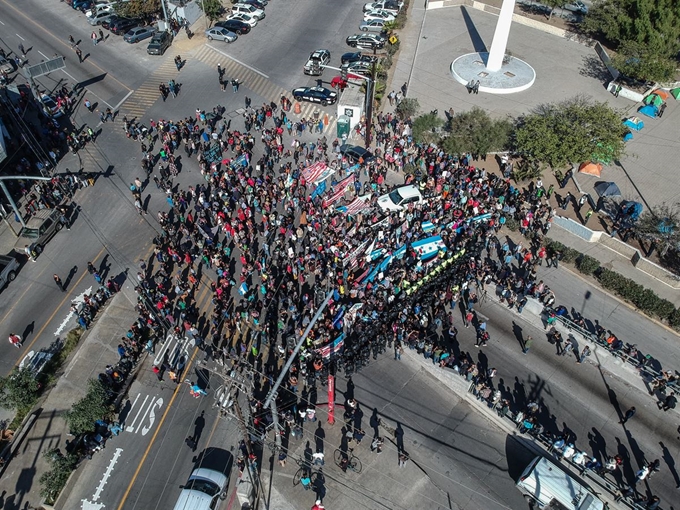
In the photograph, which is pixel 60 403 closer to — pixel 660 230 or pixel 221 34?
pixel 660 230

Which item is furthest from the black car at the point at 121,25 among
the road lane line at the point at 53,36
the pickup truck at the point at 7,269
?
the pickup truck at the point at 7,269

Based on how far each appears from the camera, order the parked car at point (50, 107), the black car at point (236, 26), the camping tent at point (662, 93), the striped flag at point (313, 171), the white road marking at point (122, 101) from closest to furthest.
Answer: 1. the striped flag at point (313, 171)
2. the parked car at point (50, 107)
3. the camping tent at point (662, 93)
4. the white road marking at point (122, 101)
5. the black car at point (236, 26)

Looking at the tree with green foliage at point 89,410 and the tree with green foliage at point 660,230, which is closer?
the tree with green foliage at point 89,410

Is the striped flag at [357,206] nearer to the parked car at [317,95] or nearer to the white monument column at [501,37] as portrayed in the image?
→ the parked car at [317,95]

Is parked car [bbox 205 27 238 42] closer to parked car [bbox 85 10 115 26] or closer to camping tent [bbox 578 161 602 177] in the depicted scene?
parked car [bbox 85 10 115 26]

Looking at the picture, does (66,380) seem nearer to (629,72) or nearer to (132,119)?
(132,119)

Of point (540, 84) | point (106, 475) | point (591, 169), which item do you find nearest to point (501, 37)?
point (540, 84)

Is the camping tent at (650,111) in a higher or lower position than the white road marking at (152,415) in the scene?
higher
